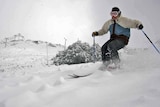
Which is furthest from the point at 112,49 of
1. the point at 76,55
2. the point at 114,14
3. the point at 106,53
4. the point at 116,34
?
the point at 76,55

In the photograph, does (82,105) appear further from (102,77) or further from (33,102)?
(102,77)

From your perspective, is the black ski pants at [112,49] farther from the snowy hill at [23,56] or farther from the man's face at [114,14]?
the snowy hill at [23,56]

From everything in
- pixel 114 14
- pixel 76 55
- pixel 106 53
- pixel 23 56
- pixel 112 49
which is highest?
pixel 23 56

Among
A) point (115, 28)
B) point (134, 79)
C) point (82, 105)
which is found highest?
point (115, 28)

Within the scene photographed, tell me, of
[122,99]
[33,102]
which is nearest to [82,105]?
[122,99]

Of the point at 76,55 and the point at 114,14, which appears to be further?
the point at 76,55

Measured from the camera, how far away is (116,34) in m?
7.33

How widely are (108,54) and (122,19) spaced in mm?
1104

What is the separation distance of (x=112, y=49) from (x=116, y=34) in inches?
23.6

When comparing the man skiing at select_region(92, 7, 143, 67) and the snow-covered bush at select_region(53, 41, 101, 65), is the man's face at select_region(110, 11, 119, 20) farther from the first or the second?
the snow-covered bush at select_region(53, 41, 101, 65)

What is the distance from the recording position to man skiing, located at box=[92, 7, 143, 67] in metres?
6.98

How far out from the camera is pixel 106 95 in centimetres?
368

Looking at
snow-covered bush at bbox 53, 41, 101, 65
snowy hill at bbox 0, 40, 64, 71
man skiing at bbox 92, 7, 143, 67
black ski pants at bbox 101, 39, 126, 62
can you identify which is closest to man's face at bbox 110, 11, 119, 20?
man skiing at bbox 92, 7, 143, 67

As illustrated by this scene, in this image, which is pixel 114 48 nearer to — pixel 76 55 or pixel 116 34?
pixel 116 34
